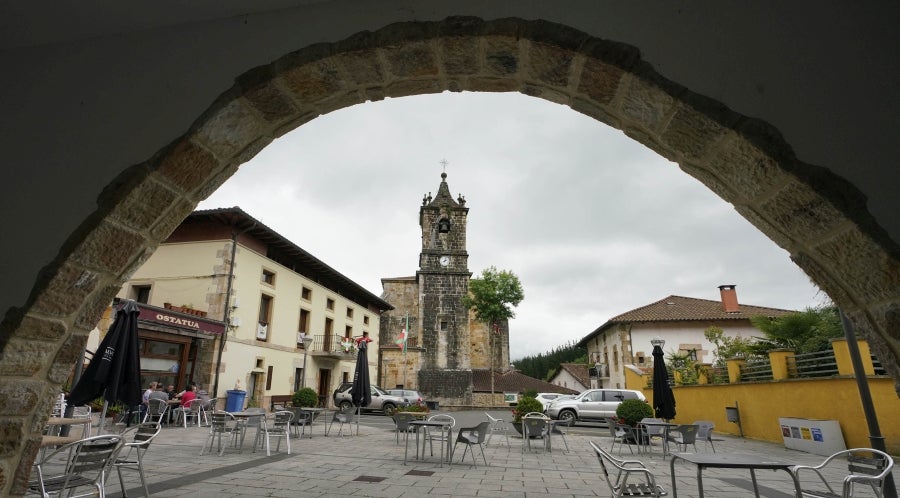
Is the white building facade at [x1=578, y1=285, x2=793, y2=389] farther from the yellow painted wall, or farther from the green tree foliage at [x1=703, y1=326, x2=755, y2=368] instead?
the yellow painted wall

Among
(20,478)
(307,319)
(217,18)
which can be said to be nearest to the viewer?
(20,478)

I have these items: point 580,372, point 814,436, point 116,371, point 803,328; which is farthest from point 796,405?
point 580,372

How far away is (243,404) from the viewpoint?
1354 centimetres

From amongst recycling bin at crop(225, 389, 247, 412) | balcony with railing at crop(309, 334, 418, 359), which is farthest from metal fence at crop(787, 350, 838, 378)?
balcony with railing at crop(309, 334, 418, 359)

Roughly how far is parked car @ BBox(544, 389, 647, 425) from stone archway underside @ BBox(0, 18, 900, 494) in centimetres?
1388

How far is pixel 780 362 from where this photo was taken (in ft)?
32.4

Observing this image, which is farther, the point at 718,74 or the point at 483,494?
the point at 483,494

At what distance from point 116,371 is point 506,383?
80.1 ft

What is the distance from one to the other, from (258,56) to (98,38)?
929mm

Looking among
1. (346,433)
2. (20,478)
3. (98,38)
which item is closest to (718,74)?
(98,38)

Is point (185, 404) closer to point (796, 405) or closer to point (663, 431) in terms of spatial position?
point (663, 431)

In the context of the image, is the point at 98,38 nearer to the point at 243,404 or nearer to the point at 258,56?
the point at 258,56

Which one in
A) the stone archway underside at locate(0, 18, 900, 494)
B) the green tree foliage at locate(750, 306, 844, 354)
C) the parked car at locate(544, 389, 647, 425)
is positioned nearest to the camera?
the stone archway underside at locate(0, 18, 900, 494)

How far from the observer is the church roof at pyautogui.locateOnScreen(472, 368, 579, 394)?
2638 cm
